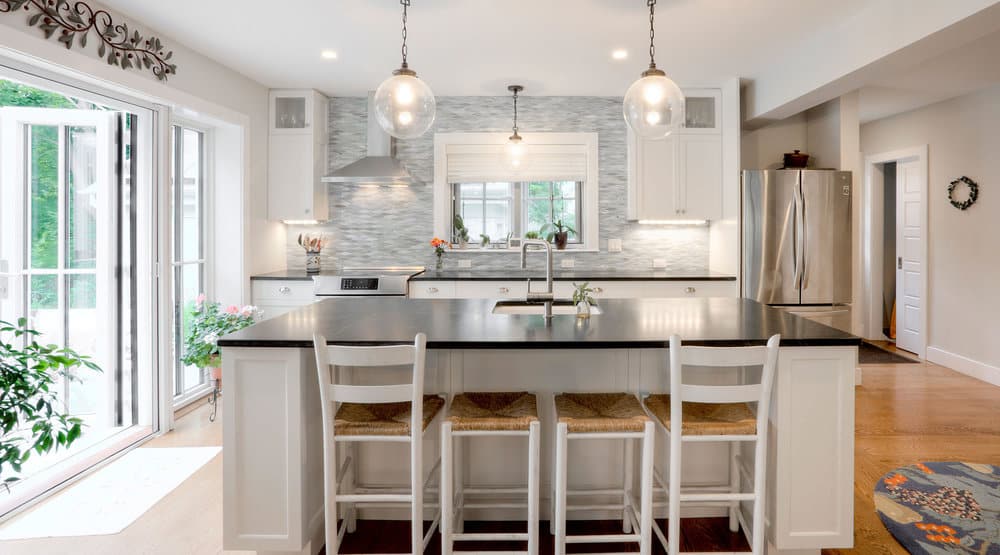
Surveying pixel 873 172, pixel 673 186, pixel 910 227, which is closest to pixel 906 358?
pixel 910 227

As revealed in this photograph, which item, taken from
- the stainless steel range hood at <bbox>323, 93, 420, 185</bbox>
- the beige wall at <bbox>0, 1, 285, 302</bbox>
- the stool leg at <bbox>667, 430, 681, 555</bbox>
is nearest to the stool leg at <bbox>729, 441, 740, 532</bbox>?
the stool leg at <bbox>667, 430, 681, 555</bbox>

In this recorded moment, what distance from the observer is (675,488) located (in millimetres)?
1947

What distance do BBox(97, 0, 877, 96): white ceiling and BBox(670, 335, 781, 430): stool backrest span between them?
204 centimetres

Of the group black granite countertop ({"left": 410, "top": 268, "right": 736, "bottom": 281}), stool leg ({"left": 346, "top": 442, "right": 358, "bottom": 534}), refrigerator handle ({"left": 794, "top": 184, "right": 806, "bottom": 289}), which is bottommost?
stool leg ({"left": 346, "top": 442, "right": 358, "bottom": 534})

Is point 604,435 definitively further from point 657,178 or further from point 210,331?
point 657,178

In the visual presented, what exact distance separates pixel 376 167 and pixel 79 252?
2114mm

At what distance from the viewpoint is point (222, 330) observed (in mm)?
3924

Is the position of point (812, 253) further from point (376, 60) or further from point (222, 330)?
point (222, 330)

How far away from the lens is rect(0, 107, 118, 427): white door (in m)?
2.98

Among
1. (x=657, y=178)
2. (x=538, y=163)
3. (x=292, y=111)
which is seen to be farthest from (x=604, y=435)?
(x=292, y=111)

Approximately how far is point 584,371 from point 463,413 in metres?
0.59

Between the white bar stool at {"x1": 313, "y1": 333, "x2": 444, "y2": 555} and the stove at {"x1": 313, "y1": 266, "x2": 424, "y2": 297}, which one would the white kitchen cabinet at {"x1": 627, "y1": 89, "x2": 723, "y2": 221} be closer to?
the stove at {"x1": 313, "y1": 266, "x2": 424, "y2": 297}

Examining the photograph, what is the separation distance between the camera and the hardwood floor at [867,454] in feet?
7.61

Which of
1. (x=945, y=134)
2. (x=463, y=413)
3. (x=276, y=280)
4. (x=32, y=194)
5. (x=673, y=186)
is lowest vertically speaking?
(x=463, y=413)
